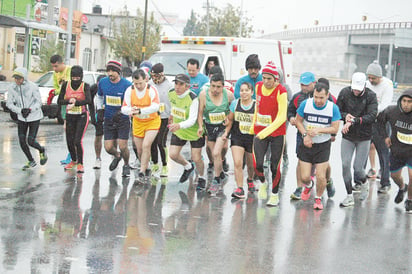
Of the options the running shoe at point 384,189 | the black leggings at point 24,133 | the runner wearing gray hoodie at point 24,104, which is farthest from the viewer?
the black leggings at point 24,133

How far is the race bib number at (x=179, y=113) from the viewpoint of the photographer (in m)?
10.5

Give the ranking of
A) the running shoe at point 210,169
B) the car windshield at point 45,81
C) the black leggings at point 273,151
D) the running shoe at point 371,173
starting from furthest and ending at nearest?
the car windshield at point 45,81 < the running shoe at point 371,173 < the running shoe at point 210,169 < the black leggings at point 273,151

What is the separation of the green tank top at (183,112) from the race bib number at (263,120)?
1.27 m

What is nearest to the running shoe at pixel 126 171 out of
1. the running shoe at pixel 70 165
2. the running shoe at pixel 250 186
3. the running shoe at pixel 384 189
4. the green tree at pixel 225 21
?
the running shoe at pixel 70 165

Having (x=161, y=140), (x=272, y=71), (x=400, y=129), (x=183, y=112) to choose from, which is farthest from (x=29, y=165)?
(x=400, y=129)

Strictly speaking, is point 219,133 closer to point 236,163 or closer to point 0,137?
point 236,163

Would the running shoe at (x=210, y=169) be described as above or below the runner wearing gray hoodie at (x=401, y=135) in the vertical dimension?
below

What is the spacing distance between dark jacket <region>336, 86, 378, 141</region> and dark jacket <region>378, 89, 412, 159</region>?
260 millimetres

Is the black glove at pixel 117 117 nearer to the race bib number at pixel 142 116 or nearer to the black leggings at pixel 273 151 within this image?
the race bib number at pixel 142 116

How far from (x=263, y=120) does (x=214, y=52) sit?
11.2 metres

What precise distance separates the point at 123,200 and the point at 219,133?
76.0 inches

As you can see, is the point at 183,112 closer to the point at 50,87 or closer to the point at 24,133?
the point at 24,133

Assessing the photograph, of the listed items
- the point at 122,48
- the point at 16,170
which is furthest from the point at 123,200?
the point at 122,48

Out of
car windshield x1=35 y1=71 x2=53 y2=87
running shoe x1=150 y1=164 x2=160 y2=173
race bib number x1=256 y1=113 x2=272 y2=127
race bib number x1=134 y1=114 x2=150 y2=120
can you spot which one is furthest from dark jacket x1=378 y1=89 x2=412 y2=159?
car windshield x1=35 y1=71 x2=53 y2=87
